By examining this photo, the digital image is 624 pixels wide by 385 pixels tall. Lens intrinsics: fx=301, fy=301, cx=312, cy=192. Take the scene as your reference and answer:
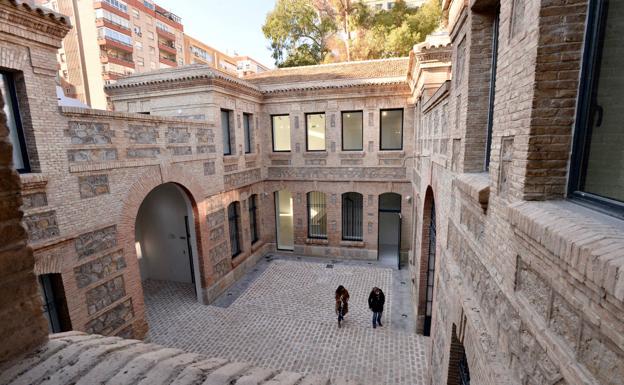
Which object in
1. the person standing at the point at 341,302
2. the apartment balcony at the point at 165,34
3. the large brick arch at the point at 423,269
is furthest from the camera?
the apartment balcony at the point at 165,34

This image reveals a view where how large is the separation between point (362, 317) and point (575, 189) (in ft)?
28.7

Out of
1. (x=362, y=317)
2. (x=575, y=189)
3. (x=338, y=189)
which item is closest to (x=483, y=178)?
(x=575, y=189)

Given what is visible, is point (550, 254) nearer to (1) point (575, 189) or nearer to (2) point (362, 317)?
(1) point (575, 189)

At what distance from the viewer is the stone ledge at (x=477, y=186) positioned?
10.4ft

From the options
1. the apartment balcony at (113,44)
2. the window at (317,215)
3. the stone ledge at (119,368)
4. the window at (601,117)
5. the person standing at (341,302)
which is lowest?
the person standing at (341,302)

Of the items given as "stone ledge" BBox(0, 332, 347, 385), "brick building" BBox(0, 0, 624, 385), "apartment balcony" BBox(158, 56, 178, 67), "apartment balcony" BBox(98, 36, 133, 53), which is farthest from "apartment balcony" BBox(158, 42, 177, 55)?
"stone ledge" BBox(0, 332, 347, 385)

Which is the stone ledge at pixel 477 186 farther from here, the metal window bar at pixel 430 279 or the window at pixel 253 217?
the window at pixel 253 217

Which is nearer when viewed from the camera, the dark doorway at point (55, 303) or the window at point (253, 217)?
the dark doorway at point (55, 303)

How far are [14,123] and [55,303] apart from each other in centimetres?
389

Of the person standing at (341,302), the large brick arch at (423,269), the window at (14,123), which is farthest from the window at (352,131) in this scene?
the window at (14,123)

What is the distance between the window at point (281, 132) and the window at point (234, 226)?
12.6 ft

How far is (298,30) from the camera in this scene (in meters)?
23.6

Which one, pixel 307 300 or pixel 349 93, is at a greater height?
pixel 349 93

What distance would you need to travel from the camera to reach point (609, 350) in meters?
1.46
